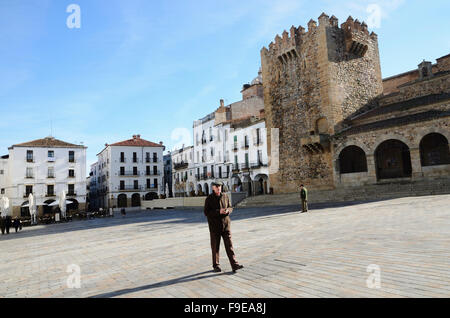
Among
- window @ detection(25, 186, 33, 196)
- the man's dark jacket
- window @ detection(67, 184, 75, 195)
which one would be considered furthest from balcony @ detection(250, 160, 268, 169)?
the man's dark jacket

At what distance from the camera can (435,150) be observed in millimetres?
22031

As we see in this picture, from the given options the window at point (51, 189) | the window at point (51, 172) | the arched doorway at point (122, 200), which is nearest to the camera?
the window at point (51, 189)

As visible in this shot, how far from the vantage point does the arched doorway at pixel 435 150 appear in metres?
21.6

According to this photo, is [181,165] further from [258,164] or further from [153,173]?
[258,164]

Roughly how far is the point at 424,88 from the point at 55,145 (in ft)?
150

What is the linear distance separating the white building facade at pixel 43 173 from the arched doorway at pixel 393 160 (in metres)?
38.1

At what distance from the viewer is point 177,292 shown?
3861 millimetres

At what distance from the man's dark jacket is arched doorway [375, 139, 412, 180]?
69.8ft

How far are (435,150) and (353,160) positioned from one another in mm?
5856

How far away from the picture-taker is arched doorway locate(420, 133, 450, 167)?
21.6 m

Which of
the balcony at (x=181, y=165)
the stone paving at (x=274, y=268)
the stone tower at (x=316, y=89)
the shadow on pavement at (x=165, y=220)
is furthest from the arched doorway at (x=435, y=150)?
A: the balcony at (x=181, y=165)

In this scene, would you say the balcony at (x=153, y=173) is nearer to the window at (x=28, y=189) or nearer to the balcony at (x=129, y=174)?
the balcony at (x=129, y=174)
